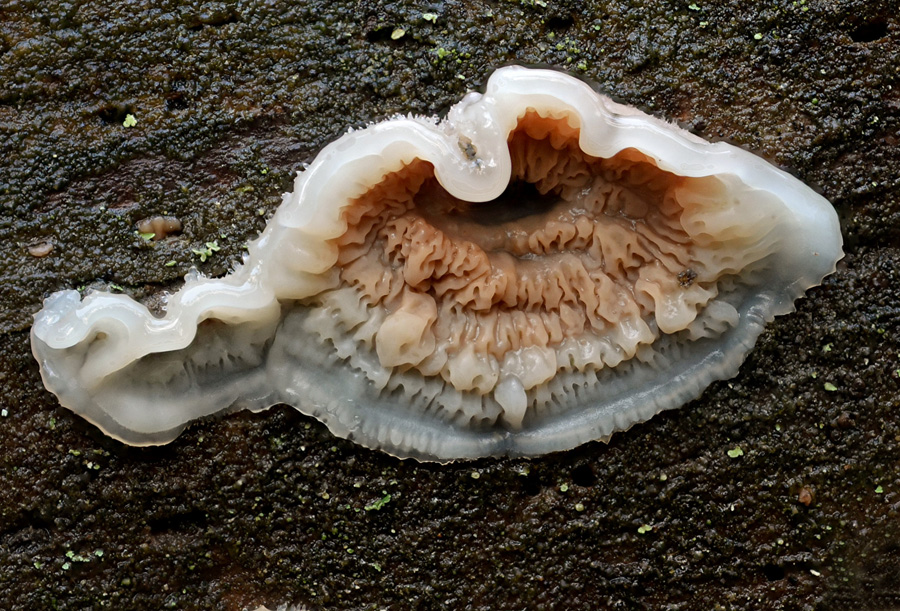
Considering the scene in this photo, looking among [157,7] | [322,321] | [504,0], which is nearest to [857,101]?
[504,0]

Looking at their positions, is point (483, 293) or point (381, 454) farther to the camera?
point (381, 454)

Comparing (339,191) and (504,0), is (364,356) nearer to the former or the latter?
(339,191)

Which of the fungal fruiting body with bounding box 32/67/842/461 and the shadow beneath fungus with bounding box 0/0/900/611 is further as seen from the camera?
the shadow beneath fungus with bounding box 0/0/900/611

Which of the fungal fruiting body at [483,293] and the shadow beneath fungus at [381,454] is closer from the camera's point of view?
the fungal fruiting body at [483,293]

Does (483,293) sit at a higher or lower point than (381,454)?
higher
